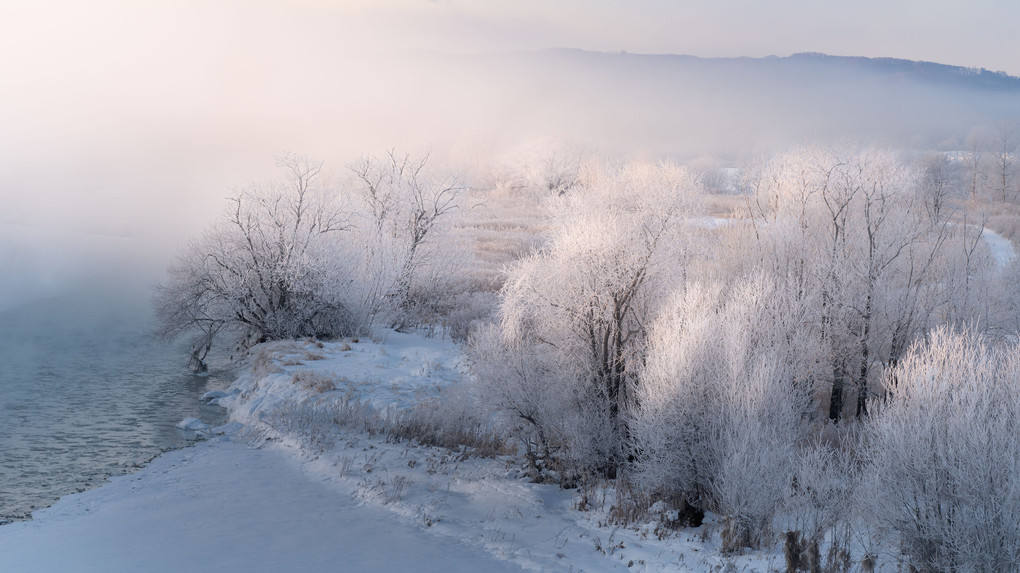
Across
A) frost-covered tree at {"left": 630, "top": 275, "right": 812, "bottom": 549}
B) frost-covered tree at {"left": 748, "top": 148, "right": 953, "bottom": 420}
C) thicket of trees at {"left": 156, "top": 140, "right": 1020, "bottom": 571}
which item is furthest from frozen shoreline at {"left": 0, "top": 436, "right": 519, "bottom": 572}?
frost-covered tree at {"left": 748, "top": 148, "right": 953, "bottom": 420}

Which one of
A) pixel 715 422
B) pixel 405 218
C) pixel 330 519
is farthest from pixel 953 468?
pixel 405 218

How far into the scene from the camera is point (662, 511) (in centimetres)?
939

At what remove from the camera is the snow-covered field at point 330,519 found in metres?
7.80

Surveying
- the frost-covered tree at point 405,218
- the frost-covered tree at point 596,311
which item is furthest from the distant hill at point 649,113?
the frost-covered tree at point 596,311

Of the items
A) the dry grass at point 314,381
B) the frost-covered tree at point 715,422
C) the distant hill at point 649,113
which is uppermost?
the distant hill at point 649,113

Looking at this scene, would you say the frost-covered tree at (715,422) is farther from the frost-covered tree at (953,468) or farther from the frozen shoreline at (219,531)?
the frozen shoreline at (219,531)

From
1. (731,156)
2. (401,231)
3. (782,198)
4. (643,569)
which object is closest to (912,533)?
(643,569)

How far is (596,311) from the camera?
12039mm

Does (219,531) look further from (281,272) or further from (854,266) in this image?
(854,266)

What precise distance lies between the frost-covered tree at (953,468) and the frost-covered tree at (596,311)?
14.9ft

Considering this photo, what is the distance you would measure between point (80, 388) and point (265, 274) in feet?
18.2

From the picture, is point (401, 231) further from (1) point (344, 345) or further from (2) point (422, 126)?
(2) point (422, 126)

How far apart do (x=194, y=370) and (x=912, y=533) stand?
17.5 meters

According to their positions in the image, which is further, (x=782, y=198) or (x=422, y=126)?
(x=422, y=126)
